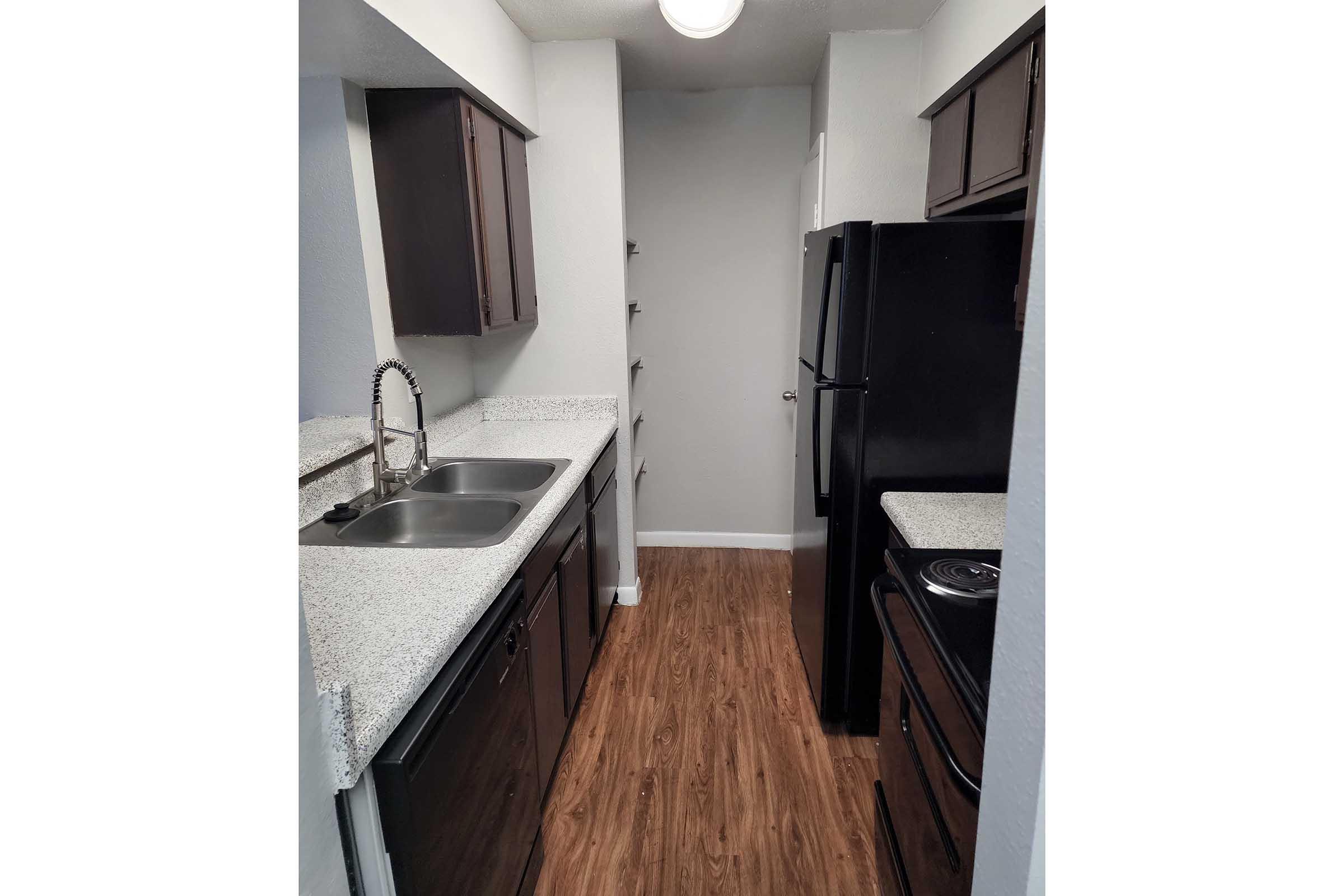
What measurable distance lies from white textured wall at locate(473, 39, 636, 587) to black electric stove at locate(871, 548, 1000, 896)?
177cm

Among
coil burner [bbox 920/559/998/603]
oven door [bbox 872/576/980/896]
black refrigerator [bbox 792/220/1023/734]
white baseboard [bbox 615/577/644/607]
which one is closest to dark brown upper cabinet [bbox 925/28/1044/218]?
black refrigerator [bbox 792/220/1023/734]

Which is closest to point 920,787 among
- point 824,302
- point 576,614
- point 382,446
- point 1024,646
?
point 1024,646

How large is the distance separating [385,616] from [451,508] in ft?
2.79

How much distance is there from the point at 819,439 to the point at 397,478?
1.32 meters

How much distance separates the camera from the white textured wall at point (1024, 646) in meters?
0.42

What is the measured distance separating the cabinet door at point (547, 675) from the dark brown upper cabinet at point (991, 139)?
5.29ft

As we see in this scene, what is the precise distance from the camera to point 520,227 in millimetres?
2707

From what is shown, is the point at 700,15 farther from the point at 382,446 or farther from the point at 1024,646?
the point at 1024,646

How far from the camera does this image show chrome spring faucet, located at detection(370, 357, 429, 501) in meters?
1.89

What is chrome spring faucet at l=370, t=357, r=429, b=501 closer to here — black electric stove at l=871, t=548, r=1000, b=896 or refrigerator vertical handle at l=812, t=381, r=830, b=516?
refrigerator vertical handle at l=812, t=381, r=830, b=516

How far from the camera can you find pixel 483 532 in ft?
6.52

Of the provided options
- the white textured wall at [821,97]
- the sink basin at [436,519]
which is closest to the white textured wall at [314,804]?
the sink basin at [436,519]
